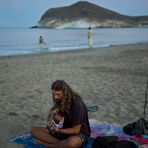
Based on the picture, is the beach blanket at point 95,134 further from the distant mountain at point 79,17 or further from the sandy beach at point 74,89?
the distant mountain at point 79,17

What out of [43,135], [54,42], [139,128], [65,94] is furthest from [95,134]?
[54,42]

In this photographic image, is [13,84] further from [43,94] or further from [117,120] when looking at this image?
[117,120]

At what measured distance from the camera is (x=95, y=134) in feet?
17.0

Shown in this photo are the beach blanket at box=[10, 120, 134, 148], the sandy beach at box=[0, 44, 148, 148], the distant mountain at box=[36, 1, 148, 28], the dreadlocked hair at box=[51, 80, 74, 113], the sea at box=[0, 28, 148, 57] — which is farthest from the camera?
the distant mountain at box=[36, 1, 148, 28]

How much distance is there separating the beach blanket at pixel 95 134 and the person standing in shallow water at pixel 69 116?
12.7 inches

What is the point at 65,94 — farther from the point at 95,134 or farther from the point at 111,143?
the point at 95,134

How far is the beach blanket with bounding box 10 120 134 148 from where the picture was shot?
4793 millimetres

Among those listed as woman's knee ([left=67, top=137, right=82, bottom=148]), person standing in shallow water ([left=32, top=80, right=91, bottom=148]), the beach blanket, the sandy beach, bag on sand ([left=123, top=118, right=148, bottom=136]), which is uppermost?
person standing in shallow water ([left=32, top=80, right=91, bottom=148])

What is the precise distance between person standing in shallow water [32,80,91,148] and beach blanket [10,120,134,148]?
322 mm

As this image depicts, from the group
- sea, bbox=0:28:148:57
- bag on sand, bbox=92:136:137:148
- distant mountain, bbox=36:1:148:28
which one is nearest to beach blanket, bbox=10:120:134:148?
bag on sand, bbox=92:136:137:148

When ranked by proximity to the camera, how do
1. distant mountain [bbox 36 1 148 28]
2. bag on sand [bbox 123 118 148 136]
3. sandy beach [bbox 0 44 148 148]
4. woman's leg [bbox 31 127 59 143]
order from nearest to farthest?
woman's leg [bbox 31 127 59 143] < bag on sand [bbox 123 118 148 136] < sandy beach [bbox 0 44 148 148] < distant mountain [bbox 36 1 148 28]

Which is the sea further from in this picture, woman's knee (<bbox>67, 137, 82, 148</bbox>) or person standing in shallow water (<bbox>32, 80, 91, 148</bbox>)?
woman's knee (<bbox>67, 137, 82, 148</bbox>)

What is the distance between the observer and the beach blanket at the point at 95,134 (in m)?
4.79

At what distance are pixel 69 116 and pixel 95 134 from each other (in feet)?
3.41
